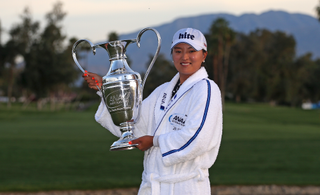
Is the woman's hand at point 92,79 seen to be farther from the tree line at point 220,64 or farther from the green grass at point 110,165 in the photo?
the tree line at point 220,64

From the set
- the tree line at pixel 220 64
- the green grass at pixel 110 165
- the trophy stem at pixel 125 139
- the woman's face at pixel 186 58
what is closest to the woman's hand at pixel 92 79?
the trophy stem at pixel 125 139

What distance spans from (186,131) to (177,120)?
0.22m

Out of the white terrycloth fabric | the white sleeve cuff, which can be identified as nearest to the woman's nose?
the white terrycloth fabric

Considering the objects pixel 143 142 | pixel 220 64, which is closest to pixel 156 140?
pixel 143 142

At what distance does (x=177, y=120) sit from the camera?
114 inches

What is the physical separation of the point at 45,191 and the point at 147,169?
5.16m

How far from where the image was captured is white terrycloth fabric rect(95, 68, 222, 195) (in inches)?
107

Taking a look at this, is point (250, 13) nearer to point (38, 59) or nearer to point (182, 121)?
point (182, 121)

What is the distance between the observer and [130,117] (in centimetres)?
297

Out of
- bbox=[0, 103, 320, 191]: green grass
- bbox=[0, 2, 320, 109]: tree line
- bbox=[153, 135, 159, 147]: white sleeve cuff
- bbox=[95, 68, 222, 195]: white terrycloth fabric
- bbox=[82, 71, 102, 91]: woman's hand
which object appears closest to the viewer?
bbox=[95, 68, 222, 195]: white terrycloth fabric

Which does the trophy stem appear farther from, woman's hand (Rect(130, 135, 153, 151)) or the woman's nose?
the woman's nose

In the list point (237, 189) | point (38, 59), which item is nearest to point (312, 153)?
point (237, 189)

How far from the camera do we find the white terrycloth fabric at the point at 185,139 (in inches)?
107

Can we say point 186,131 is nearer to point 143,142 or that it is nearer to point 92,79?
point 143,142
